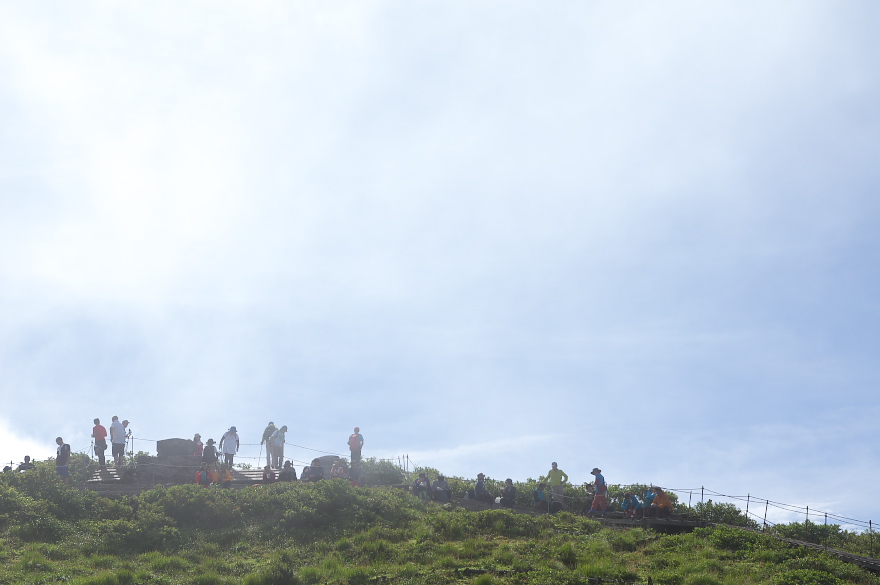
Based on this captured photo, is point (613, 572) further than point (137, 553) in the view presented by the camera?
No

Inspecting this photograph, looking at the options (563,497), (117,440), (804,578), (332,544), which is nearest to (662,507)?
Answer: (563,497)

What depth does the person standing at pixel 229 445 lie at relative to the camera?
29.8 metres

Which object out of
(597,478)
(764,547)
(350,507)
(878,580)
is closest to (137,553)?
(350,507)

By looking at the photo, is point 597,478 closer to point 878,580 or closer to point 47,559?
point 878,580

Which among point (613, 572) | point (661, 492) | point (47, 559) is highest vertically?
point (661, 492)

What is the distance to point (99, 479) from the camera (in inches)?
1087

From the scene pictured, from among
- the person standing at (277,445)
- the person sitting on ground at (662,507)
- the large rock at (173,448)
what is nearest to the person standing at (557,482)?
the person sitting on ground at (662,507)

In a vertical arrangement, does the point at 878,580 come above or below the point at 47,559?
above

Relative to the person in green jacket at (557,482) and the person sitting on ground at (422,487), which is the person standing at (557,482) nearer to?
the person in green jacket at (557,482)

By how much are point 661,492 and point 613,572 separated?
7.30 m

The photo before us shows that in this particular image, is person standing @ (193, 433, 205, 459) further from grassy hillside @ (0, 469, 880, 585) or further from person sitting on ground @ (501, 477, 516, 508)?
person sitting on ground @ (501, 477, 516, 508)

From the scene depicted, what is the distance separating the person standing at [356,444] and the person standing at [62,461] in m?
10.8

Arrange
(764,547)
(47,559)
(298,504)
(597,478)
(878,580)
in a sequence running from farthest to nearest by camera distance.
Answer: (597,478), (298,504), (764,547), (47,559), (878,580)

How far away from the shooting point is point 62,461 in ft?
85.9
